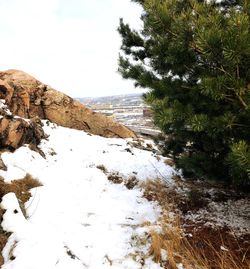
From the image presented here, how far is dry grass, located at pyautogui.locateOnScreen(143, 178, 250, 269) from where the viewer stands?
412 centimetres

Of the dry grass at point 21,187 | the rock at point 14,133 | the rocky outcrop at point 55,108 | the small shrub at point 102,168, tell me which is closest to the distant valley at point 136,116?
the small shrub at point 102,168

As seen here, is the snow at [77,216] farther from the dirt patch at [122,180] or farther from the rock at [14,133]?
the rock at [14,133]

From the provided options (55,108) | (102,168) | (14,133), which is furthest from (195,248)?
(55,108)

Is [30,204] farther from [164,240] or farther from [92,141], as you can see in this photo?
[92,141]

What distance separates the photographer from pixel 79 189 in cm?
797

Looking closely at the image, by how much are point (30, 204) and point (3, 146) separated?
12.5 ft

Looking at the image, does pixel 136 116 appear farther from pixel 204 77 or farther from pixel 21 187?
pixel 204 77

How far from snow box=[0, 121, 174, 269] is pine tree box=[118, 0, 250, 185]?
188 centimetres

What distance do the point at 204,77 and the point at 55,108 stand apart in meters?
14.9

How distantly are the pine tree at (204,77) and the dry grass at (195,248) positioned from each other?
105cm

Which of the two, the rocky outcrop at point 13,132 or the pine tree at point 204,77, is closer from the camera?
the pine tree at point 204,77

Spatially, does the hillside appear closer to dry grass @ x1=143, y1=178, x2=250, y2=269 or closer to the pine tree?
dry grass @ x1=143, y1=178, x2=250, y2=269

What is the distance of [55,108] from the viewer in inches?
714

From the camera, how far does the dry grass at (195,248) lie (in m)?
4.12
